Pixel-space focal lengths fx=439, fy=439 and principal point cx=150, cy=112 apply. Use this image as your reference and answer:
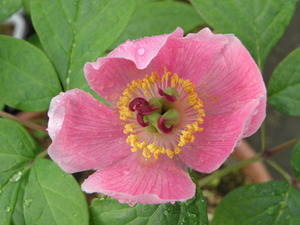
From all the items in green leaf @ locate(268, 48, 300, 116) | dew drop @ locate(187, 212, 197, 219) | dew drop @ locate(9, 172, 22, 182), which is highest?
dew drop @ locate(9, 172, 22, 182)

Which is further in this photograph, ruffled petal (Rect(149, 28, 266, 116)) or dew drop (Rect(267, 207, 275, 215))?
dew drop (Rect(267, 207, 275, 215))

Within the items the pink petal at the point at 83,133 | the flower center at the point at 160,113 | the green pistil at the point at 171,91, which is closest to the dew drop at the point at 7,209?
the pink petal at the point at 83,133

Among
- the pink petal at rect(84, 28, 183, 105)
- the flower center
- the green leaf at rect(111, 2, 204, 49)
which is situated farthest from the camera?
the green leaf at rect(111, 2, 204, 49)

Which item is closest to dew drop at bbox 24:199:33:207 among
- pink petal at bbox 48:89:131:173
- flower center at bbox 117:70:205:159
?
pink petal at bbox 48:89:131:173

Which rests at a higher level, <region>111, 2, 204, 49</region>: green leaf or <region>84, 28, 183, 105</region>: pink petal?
<region>84, 28, 183, 105</region>: pink petal

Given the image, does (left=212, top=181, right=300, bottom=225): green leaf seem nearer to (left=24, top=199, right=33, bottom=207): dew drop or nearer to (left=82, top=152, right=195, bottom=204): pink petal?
(left=82, top=152, right=195, bottom=204): pink petal

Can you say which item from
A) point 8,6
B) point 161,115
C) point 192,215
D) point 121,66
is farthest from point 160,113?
point 8,6
